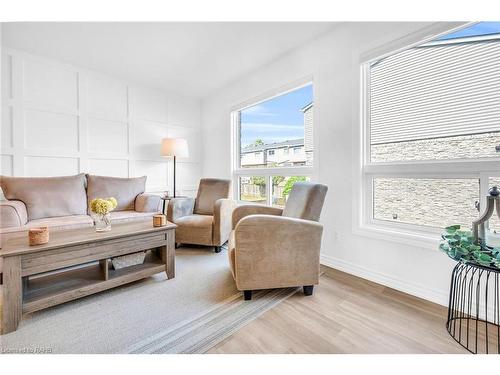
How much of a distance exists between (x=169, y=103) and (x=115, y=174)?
4.87 feet

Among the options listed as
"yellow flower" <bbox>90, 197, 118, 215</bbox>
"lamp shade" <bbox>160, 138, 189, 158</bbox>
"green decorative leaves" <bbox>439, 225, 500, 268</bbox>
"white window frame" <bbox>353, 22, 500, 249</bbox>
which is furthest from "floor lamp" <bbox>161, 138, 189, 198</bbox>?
"green decorative leaves" <bbox>439, 225, 500, 268</bbox>

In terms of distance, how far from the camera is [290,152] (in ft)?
9.23

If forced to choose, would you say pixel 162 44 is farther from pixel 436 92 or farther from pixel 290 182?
pixel 436 92

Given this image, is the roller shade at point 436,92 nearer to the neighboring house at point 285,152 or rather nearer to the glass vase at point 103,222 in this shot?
the neighboring house at point 285,152

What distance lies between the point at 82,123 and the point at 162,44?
5.20 feet

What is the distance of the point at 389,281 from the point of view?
182 centimetres

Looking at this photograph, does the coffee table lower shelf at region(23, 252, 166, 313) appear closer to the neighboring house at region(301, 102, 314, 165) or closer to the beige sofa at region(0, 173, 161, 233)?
the beige sofa at region(0, 173, 161, 233)

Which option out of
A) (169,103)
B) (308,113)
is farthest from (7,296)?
(169,103)

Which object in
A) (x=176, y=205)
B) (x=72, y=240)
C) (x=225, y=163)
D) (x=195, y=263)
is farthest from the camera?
(x=225, y=163)

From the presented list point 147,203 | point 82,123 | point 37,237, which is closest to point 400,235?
point 37,237

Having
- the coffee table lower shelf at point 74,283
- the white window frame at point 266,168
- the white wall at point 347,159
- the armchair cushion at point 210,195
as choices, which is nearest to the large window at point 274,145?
the white window frame at point 266,168

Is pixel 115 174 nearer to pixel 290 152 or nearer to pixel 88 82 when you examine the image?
pixel 88 82

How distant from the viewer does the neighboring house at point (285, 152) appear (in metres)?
2.57

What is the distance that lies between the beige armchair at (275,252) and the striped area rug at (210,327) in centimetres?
10
